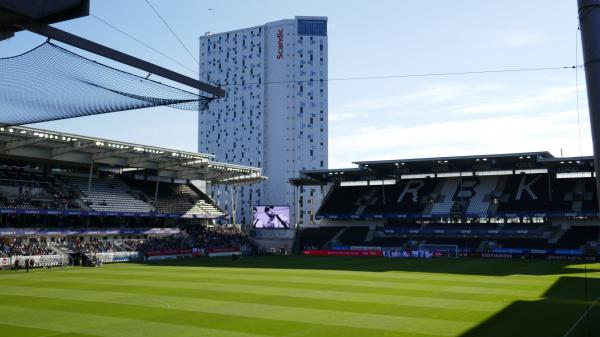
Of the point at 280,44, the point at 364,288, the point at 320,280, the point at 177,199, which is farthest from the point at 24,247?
the point at 280,44

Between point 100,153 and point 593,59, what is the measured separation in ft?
196

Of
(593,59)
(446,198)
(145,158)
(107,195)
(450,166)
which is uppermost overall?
(145,158)

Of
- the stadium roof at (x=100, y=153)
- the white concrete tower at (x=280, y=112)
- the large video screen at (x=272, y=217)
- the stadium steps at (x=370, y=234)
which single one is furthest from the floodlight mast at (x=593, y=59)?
the white concrete tower at (x=280, y=112)

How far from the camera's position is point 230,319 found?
20.9 metres

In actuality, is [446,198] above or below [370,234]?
above

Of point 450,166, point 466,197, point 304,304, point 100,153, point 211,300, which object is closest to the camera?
point 304,304

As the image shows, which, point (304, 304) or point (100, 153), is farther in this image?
point (100, 153)

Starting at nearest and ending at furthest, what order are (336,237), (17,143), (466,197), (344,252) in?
(17,143) < (344,252) < (466,197) < (336,237)

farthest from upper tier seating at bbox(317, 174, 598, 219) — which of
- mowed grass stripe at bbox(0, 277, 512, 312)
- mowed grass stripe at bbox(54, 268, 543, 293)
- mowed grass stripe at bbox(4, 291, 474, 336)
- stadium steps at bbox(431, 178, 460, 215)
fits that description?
mowed grass stripe at bbox(4, 291, 474, 336)

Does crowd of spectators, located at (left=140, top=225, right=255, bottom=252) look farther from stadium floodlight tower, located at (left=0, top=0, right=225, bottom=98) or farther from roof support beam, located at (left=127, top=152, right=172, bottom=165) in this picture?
stadium floodlight tower, located at (left=0, top=0, right=225, bottom=98)

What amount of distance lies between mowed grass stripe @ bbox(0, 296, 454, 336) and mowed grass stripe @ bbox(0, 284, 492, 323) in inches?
58.8

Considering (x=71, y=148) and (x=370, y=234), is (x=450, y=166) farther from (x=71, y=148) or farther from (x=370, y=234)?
(x=71, y=148)

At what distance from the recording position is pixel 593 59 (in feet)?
18.5

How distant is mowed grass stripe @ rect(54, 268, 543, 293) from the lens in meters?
31.0
